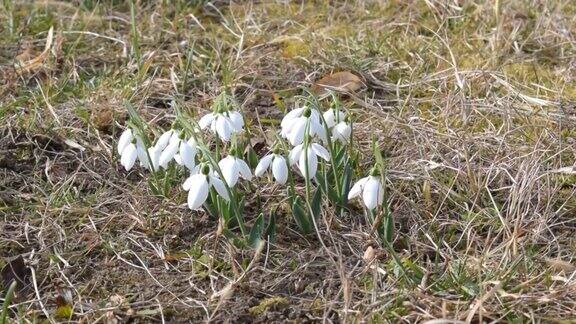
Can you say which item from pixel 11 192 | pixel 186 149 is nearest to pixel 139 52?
pixel 11 192

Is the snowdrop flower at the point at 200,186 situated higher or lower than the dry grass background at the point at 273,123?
higher

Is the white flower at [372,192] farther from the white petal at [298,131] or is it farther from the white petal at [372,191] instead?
the white petal at [298,131]

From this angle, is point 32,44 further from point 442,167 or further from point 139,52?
point 442,167

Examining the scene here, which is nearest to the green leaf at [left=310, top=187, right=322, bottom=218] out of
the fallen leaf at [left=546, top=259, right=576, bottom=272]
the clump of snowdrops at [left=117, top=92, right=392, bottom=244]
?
the clump of snowdrops at [left=117, top=92, right=392, bottom=244]

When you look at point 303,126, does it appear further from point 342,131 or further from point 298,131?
point 342,131

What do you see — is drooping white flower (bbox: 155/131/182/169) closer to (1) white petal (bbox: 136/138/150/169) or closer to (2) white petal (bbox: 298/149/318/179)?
(1) white petal (bbox: 136/138/150/169)

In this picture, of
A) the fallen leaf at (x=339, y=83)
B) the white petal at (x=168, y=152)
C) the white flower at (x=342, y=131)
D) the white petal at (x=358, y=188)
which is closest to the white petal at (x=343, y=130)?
the white flower at (x=342, y=131)

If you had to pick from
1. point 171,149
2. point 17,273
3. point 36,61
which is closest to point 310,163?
point 171,149

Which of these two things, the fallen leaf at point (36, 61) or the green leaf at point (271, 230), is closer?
the green leaf at point (271, 230)
